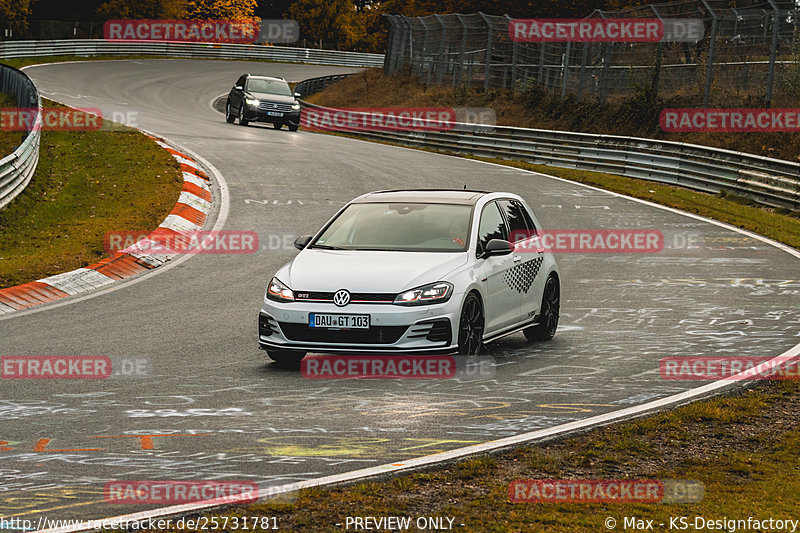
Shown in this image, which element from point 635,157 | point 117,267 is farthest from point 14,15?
point 117,267

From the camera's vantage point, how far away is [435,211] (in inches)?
423

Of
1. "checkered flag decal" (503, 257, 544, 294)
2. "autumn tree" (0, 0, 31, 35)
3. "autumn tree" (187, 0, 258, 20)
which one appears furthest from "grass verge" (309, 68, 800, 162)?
"autumn tree" (187, 0, 258, 20)

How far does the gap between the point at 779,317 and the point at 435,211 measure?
4.44 metres

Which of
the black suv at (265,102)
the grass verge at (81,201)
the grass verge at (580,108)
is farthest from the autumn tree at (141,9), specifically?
the grass verge at (81,201)

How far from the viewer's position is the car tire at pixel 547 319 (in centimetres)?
1134

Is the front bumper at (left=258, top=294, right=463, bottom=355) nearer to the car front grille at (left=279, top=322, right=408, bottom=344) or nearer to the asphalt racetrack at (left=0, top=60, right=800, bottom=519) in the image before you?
the car front grille at (left=279, top=322, right=408, bottom=344)

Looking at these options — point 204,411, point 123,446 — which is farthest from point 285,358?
point 123,446

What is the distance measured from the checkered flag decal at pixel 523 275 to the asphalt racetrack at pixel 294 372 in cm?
65

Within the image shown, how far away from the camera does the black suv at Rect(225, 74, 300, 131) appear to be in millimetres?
36344

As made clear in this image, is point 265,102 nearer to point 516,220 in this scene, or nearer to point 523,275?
point 516,220

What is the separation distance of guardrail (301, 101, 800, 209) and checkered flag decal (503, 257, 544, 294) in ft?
41.6

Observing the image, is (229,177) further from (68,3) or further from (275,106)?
(68,3)

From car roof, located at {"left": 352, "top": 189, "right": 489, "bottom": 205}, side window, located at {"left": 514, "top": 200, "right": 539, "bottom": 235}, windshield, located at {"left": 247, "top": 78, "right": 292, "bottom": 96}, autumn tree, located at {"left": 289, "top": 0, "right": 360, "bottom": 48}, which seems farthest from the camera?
autumn tree, located at {"left": 289, "top": 0, "right": 360, "bottom": 48}

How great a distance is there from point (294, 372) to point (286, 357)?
0.20 metres
